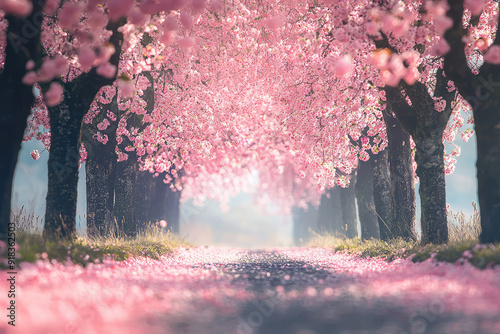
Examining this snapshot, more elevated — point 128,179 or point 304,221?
point 128,179

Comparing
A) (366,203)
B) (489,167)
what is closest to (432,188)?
(489,167)

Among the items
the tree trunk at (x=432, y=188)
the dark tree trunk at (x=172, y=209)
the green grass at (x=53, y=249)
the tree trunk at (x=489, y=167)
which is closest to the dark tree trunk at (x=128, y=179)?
the green grass at (x=53, y=249)

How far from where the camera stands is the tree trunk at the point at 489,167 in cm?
884

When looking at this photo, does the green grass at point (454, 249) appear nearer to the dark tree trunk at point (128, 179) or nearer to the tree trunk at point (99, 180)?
the dark tree trunk at point (128, 179)

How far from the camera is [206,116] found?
1780 centimetres

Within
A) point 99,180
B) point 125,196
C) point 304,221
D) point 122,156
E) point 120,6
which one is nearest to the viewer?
point 120,6

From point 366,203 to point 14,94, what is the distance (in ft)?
50.3

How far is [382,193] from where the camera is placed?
16047mm

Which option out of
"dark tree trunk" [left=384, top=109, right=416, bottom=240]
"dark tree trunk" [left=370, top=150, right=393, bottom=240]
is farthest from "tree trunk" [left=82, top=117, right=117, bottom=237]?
"dark tree trunk" [left=370, top=150, right=393, bottom=240]

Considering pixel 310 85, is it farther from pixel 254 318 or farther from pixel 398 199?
pixel 254 318

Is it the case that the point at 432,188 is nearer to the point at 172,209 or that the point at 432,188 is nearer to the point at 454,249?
the point at 454,249

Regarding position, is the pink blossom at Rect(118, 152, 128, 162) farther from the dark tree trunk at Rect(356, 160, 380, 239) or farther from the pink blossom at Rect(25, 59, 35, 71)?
the dark tree trunk at Rect(356, 160, 380, 239)

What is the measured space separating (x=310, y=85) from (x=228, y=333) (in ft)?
38.5

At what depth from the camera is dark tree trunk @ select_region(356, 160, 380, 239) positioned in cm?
1933
